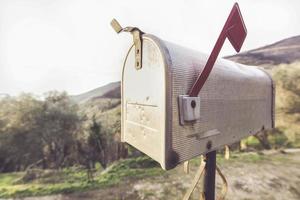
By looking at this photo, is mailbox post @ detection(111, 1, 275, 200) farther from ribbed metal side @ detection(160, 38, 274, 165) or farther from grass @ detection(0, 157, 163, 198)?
grass @ detection(0, 157, 163, 198)

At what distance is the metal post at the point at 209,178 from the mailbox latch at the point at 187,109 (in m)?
0.57

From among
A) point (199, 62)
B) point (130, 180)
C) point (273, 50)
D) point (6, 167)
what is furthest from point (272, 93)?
point (273, 50)

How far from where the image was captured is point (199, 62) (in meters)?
0.96

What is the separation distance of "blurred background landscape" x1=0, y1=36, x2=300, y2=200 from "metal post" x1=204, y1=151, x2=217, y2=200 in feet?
7.36

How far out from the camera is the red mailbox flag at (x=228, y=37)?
2.78ft

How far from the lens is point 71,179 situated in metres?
4.50

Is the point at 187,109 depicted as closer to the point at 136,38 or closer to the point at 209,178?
the point at 136,38

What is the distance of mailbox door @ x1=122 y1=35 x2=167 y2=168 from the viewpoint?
2.64ft

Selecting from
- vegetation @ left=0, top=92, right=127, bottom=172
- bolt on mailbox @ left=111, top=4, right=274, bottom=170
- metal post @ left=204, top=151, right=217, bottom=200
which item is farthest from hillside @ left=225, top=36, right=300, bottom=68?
bolt on mailbox @ left=111, top=4, right=274, bottom=170

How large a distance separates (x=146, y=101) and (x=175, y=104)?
172 mm

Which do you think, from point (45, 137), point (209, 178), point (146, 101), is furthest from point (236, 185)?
point (45, 137)

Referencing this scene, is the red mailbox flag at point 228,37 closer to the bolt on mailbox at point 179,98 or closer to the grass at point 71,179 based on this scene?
the bolt on mailbox at point 179,98

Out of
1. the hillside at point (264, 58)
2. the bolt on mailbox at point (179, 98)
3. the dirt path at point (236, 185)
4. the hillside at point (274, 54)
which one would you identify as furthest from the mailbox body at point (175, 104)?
the hillside at point (274, 54)

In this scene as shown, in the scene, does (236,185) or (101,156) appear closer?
(236,185)
